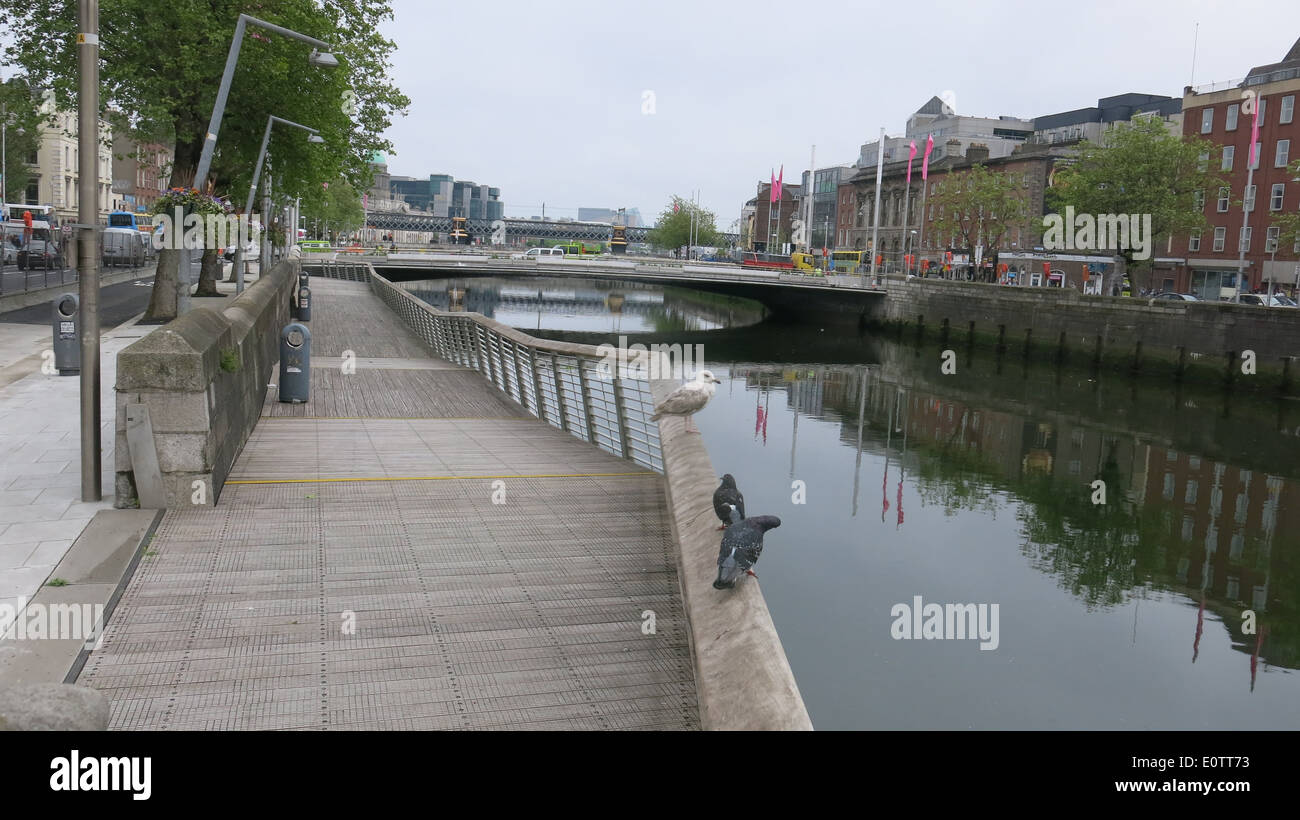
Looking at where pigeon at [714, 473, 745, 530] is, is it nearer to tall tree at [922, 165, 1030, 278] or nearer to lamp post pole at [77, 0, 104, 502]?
lamp post pole at [77, 0, 104, 502]

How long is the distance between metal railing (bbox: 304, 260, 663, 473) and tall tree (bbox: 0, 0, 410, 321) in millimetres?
5944

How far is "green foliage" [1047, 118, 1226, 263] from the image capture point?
165 feet

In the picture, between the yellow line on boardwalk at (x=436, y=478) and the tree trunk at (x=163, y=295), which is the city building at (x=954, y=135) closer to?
the tree trunk at (x=163, y=295)

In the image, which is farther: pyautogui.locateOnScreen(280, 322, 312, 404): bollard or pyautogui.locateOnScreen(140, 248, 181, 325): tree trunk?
pyautogui.locateOnScreen(140, 248, 181, 325): tree trunk

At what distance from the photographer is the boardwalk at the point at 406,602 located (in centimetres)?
592

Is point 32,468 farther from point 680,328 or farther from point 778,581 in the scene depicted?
point 680,328

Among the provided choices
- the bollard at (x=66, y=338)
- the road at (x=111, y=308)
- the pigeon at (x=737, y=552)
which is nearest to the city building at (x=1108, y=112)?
the road at (x=111, y=308)

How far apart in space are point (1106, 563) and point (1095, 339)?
104 ft

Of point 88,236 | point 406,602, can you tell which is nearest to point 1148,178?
point 88,236

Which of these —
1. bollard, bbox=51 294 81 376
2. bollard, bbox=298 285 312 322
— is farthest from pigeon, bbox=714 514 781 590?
bollard, bbox=298 285 312 322

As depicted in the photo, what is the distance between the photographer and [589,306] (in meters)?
94.2

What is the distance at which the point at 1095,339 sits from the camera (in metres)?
47.1

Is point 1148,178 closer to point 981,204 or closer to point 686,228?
point 981,204

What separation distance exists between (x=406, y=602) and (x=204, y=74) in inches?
918
